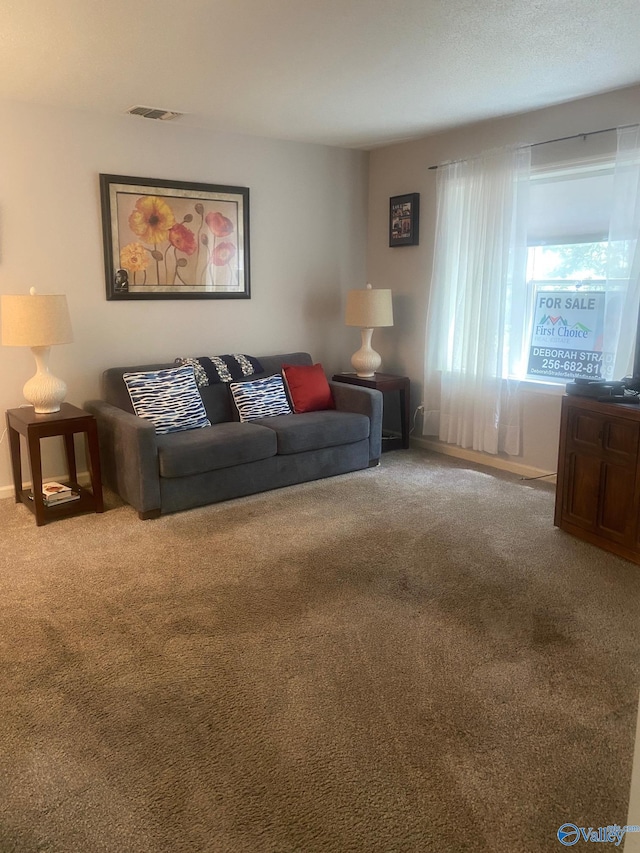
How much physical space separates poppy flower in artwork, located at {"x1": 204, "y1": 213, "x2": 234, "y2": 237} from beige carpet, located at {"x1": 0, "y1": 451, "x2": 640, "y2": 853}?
225 centimetres

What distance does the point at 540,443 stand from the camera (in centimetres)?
450

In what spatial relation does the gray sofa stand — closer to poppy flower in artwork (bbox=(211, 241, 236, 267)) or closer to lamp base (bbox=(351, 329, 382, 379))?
lamp base (bbox=(351, 329, 382, 379))

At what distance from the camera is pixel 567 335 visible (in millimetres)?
4473

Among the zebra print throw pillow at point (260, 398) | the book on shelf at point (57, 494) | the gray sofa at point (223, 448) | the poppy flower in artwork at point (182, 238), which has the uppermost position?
the poppy flower in artwork at point (182, 238)

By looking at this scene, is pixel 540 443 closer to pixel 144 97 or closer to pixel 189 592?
pixel 189 592

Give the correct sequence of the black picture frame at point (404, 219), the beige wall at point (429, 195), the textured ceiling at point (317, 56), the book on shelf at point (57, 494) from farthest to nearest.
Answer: the black picture frame at point (404, 219) < the beige wall at point (429, 195) < the book on shelf at point (57, 494) < the textured ceiling at point (317, 56)

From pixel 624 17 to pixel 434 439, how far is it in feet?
10.6

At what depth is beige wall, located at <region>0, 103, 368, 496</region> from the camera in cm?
398

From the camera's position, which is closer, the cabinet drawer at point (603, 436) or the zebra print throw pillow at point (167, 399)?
the cabinet drawer at point (603, 436)

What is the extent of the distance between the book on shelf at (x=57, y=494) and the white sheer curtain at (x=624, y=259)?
3352mm

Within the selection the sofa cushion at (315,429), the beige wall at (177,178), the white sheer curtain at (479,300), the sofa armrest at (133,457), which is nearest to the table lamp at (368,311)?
the white sheer curtain at (479,300)

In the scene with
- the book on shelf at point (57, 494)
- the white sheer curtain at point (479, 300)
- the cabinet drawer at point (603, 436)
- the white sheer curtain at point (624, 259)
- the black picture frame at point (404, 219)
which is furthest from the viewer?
the black picture frame at point (404, 219)

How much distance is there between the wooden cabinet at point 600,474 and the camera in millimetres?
3141

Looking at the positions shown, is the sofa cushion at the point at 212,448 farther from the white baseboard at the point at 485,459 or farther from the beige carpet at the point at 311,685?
the white baseboard at the point at 485,459
